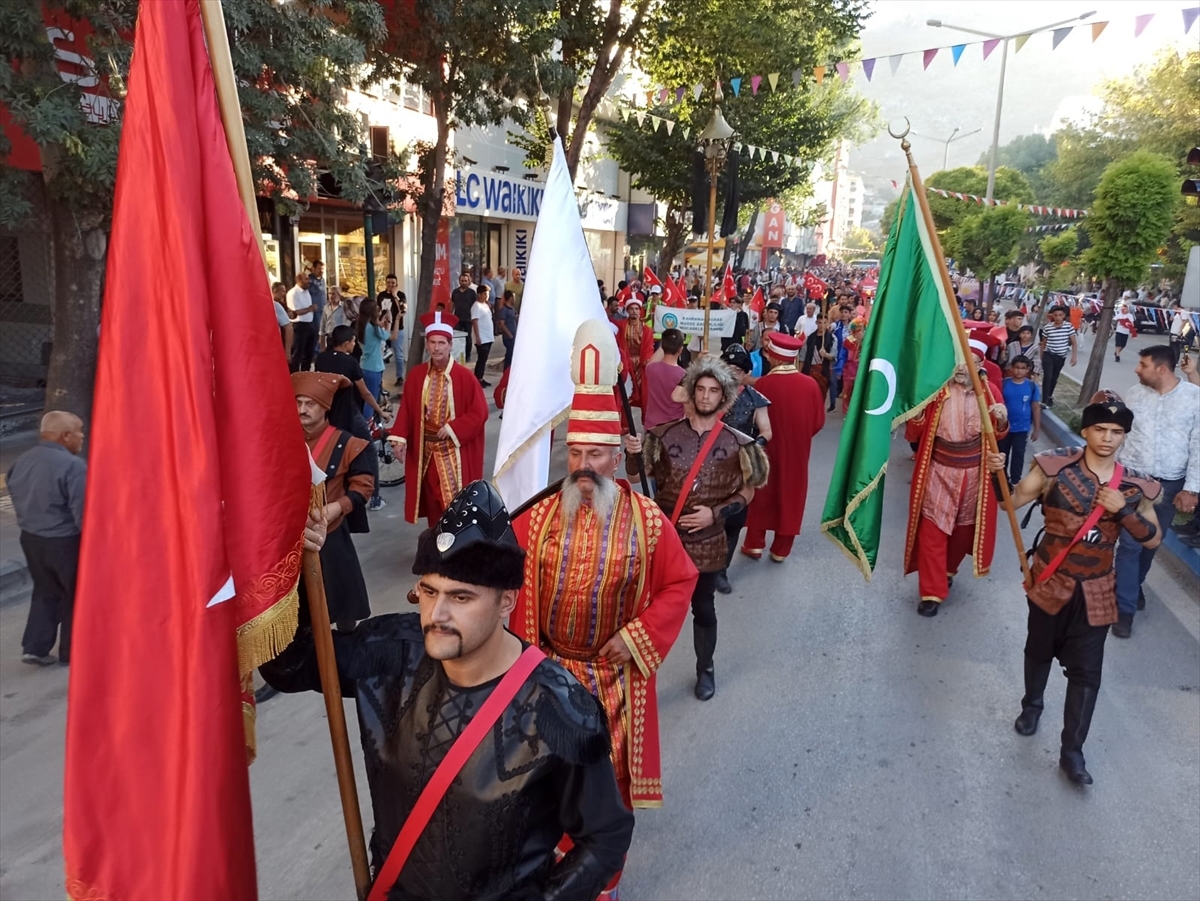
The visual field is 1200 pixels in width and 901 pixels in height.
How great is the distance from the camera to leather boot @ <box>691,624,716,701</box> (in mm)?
5246

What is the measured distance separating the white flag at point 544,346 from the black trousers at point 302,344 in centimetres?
961

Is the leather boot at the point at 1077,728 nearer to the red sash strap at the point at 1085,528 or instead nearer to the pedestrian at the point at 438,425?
the red sash strap at the point at 1085,528

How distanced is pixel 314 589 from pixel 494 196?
23.2 m

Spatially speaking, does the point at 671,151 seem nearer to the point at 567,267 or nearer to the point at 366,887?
the point at 567,267

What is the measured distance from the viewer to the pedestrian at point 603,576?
3.31 metres

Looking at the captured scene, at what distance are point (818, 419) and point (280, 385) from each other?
21.8 feet

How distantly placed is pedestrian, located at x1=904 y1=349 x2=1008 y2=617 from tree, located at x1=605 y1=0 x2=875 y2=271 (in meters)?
11.3

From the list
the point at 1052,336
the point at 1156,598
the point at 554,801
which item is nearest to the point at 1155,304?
the point at 1052,336

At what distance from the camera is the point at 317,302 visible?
14516mm

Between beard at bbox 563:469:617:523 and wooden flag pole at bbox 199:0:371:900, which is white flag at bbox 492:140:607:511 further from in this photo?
wooden flag pole at bbox 199:0:371:900

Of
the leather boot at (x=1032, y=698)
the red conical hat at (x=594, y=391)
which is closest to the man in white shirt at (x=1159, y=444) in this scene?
the leather boot at (x=1032, y=698)

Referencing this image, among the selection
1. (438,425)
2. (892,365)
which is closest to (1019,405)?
(892,365)

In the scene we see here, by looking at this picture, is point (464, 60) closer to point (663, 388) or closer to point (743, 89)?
point (663, 388)

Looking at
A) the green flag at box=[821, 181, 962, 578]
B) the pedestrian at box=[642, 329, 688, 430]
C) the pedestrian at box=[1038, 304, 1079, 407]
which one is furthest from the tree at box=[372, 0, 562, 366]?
the pedestrian at box=[1038, 304, 1079, 407]
